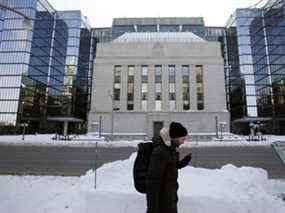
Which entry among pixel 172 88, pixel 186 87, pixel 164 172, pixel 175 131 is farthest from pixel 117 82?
pixel 164 172

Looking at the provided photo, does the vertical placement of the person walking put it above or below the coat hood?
below

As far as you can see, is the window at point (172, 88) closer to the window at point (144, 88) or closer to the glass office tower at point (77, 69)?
the window at point (144, 88)

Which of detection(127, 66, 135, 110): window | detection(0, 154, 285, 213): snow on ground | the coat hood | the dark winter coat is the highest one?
detection(127, 66, 135, 110): window

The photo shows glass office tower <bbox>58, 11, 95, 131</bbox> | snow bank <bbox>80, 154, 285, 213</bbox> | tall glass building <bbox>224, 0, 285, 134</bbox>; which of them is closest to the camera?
snow bank <bbox>80, 154, 285, 213</bbox>

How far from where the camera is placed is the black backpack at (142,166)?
10.8 feet

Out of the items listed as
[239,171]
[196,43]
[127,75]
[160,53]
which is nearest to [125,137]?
[127,75]

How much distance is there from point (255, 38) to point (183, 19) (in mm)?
22580

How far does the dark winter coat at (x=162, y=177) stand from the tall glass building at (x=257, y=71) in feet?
184

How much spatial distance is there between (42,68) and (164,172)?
219 ft

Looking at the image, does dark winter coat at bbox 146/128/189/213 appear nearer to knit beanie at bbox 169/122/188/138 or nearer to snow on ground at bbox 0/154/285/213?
knit beanie at bbox 169/122/188/138

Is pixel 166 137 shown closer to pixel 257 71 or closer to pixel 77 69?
pixel 257 71

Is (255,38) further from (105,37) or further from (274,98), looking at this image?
(105,37)

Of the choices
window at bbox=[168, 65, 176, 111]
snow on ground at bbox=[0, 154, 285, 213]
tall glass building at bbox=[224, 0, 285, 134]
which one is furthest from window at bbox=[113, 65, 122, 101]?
snow on ground at bbox=[0, 154, 285, 213]

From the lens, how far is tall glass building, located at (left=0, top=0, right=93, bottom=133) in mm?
59125
